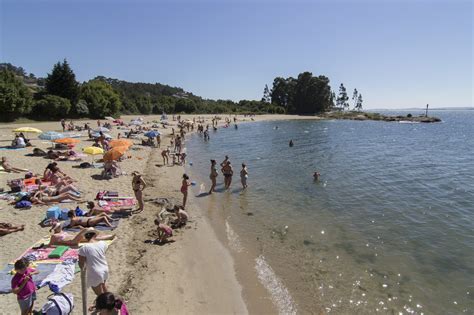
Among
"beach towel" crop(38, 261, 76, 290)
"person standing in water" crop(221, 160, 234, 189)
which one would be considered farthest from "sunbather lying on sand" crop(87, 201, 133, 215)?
"person standing in water" crop(221, 160, 234, 189)

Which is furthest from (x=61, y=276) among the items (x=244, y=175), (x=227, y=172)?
(x=244, y=175)

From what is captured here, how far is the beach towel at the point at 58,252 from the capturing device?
28.4 ft

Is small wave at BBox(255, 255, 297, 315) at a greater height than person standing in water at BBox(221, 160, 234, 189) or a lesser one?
lesser

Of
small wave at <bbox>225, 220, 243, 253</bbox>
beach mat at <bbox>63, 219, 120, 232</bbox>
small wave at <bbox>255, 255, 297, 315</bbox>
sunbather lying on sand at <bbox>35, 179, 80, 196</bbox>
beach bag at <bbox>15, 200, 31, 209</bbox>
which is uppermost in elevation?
sunbather lying on sand at <bbox>35, 179, 80, 196</bbox>

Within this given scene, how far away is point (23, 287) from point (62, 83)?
50765 mm

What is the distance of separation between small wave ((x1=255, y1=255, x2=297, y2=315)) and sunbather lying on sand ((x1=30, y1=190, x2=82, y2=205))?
8.35 metres

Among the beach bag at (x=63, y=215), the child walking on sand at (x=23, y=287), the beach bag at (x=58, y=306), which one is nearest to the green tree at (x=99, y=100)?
the beach bag at (x=63, y=215)

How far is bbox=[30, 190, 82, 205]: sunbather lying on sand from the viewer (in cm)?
1264

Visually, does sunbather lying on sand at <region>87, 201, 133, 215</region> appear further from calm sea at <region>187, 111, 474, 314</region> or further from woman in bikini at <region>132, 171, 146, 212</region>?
calm sea at <region>187, 111, 474, 314</region>

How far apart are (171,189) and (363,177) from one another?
13108mm

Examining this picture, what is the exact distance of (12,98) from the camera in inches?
1508

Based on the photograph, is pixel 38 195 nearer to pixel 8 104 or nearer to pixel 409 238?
pixel 409 238

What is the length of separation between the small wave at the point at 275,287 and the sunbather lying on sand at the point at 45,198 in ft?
27.4

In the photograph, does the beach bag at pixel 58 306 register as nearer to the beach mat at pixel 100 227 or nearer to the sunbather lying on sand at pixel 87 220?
the beach mat at pixel 100 227
